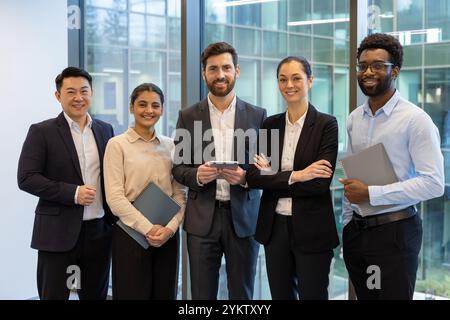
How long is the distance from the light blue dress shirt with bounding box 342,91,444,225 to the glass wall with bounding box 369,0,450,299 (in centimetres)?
66

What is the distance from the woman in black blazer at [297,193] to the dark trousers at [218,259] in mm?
152

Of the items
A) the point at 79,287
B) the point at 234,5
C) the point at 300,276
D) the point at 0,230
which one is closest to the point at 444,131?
the point at 300,276

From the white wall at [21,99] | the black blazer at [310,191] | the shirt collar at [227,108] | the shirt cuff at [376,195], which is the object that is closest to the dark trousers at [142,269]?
the black blazer at [310,191]

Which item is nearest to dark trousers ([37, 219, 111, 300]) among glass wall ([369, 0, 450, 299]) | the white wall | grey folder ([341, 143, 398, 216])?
grey folder ([341, 143, 398, 216])

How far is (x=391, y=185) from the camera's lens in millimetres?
2354

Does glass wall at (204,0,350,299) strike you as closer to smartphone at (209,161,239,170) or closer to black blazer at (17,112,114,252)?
smartphone at (209,161,239,170)

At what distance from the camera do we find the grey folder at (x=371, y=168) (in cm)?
238

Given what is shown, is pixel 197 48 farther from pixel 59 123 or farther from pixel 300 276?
pixel 300 276

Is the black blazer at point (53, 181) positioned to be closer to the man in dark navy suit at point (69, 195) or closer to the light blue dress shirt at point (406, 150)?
the man in dark navy suit at point (69, 195)

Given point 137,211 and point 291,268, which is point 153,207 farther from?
point 291,268

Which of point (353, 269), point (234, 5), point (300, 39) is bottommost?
point (353, 269)

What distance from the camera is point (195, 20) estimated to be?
3793mm

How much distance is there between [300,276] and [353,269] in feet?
0.85

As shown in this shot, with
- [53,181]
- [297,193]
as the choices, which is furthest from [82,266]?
[297,193]
